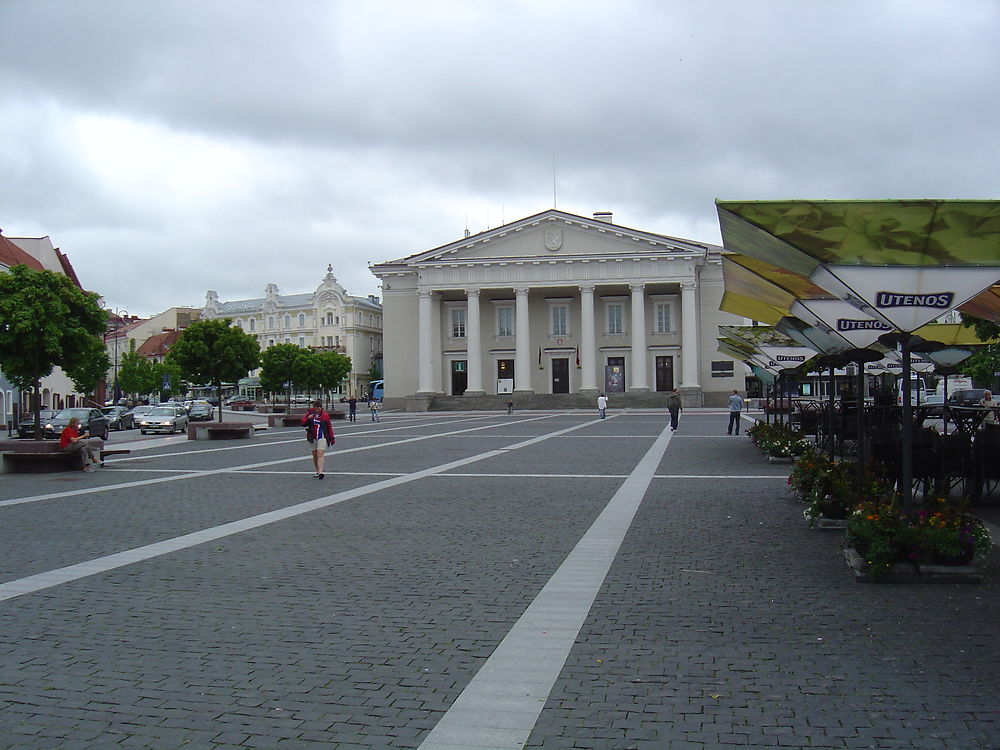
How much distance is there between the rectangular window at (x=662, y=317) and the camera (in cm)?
7488

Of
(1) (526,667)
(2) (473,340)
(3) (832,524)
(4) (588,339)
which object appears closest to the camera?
(1) (526,667)

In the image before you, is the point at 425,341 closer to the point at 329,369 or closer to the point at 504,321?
the point at 504,321

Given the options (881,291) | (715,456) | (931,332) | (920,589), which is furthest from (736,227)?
(715,456)

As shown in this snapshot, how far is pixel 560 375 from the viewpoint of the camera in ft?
252

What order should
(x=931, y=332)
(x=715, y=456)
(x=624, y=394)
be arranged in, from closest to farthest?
(x=931, y=332), (x=715, y=456), (x=624, y=394)

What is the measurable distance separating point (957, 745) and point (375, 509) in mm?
9379

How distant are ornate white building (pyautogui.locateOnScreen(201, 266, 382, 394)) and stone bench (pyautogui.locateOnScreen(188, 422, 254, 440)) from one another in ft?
260

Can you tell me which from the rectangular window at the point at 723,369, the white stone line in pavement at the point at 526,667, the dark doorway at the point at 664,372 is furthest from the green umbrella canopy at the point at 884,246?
the dark doorway at the point at 664,372

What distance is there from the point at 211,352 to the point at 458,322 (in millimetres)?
37997

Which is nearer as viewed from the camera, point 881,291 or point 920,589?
point 920,589

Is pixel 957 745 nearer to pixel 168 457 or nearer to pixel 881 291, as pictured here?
pixel 881 291

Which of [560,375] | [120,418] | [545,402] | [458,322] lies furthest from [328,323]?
[120,418]

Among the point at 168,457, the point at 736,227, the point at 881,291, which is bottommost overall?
the point at 168,457

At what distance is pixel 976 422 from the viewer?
1248 centimetres
